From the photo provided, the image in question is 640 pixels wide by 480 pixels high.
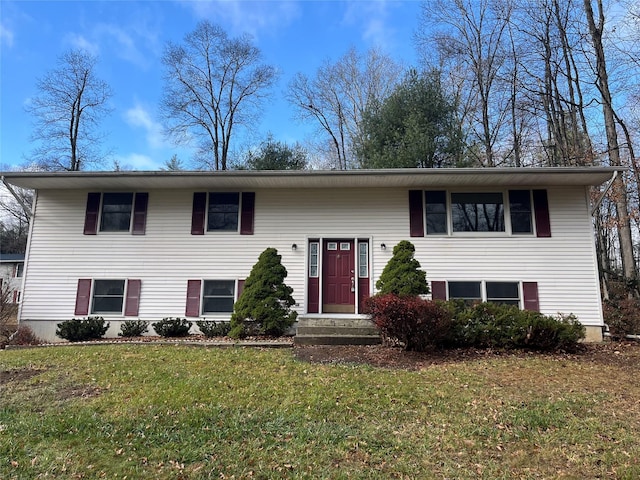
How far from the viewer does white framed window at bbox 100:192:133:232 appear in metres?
10.2

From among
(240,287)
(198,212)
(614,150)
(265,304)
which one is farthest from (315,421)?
(614,150)

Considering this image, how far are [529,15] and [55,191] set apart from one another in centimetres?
1910

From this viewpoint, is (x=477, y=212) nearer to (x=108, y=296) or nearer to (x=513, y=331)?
(x=513, y=331)

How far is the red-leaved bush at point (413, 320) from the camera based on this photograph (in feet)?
22.0

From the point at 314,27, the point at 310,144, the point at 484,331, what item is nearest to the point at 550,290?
the point at 484,331

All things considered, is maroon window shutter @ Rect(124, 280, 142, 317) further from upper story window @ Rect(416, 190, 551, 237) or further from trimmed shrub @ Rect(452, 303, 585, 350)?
trimmed shrub @ Rect(452, 303, 585, 350)

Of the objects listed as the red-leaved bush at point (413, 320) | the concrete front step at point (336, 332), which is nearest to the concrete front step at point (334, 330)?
the concrete front step at point (336, 332)

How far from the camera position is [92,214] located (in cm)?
1019

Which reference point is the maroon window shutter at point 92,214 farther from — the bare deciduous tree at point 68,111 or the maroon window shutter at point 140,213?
the bare deciduous tree at point 68,111

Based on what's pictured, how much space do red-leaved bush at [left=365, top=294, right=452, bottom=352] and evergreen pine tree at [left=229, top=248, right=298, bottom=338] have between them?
2.49m

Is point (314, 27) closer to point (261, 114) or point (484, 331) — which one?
point (484, 331)

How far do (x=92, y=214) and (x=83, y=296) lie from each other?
2188 mm

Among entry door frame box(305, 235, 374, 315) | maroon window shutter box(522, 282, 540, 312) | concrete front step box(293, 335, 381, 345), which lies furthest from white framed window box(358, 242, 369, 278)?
maroon window shutter box(522, 282, 540, 312)

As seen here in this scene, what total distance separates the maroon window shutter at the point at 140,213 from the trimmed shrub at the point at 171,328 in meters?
2.53
